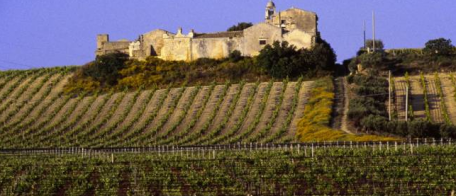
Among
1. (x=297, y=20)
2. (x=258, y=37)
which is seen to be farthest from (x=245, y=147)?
(x=297, y=20)

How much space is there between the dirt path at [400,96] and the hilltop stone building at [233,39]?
7634 millimetres

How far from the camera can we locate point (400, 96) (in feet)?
241

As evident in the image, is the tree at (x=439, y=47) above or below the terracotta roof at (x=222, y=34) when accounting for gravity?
below

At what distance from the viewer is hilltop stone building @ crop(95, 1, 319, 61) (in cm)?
8462

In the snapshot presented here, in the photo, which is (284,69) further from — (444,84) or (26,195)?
(26,195)

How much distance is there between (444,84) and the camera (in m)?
76.4

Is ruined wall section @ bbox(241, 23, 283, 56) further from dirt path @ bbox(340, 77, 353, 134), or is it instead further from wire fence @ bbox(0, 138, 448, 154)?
wire fence @ bbox(0, 138, 448, 154)

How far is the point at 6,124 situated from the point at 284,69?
1640cm

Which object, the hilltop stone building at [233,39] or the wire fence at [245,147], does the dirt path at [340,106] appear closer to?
the hilltop stone building at [233,39]

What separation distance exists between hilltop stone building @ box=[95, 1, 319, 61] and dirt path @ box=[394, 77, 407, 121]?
25.0 feet

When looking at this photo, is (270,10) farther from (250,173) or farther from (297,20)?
(250,173)

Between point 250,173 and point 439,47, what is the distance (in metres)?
37.5

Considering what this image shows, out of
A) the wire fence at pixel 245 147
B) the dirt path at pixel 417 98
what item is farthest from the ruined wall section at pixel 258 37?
the wire fence at pixel 245 147

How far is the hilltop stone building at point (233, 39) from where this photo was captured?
84625 mm
